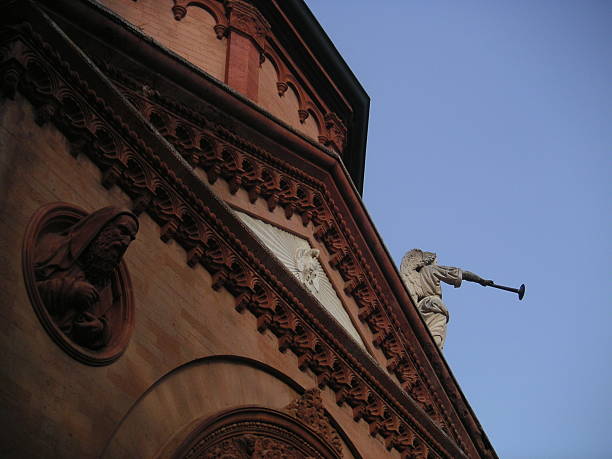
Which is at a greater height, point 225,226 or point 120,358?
point 225,226

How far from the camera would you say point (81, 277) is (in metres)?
11.5

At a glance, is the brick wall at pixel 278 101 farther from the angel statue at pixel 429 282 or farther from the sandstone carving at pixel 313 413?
the sandstone carving at pixel 313 413

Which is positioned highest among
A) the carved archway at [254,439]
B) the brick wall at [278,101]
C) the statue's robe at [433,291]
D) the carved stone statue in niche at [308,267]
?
the brick wall at [278,101]

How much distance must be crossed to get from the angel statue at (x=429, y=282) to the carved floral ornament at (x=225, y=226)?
3058mm

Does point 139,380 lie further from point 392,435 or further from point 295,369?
point 392,435

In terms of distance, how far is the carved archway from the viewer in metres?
12.8

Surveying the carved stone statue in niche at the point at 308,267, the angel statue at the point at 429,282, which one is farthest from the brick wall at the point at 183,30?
the angel statue at the point at 429,282

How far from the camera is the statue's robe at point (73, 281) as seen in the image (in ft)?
36.5

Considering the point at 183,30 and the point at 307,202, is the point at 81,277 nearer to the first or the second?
the point at 307,202

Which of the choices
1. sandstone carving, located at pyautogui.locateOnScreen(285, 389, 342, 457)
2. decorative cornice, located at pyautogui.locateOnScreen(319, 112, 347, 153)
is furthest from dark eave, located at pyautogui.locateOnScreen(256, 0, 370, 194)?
sandstone carving, located at pyautogui.locateOnScreen(285, 389, 342, 457)

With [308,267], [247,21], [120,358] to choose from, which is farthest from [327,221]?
[120,358]

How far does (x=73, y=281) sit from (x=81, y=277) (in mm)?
188

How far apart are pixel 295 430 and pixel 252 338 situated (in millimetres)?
1332

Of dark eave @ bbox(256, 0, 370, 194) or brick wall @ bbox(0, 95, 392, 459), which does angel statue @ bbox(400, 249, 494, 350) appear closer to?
dark eave @ bbox(256, 0, 370, 194)
